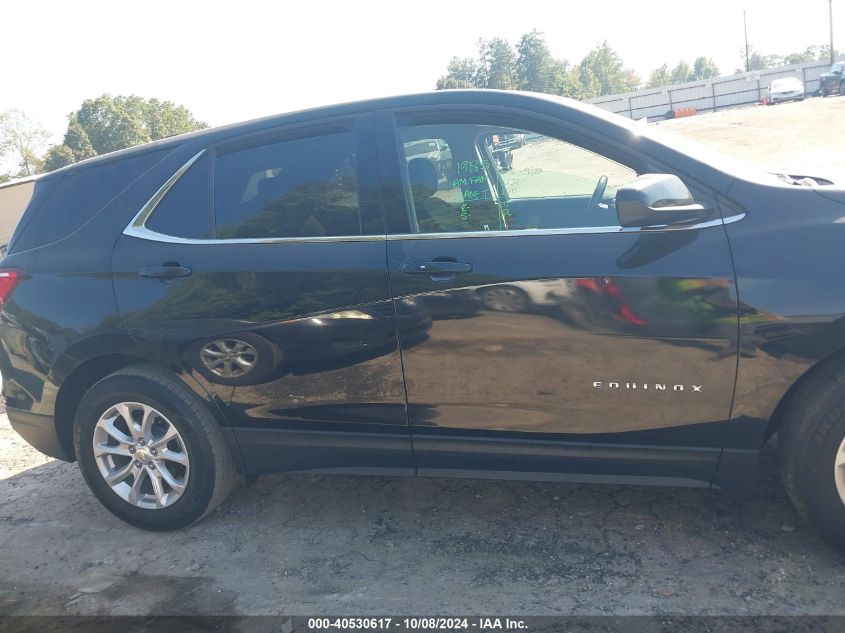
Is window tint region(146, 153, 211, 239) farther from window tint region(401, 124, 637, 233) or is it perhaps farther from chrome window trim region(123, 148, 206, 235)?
window tint region(401, 124, 637, 233)

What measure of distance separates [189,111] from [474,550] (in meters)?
99.2

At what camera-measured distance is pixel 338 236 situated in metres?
3.25

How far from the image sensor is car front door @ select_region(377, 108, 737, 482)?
110 inches

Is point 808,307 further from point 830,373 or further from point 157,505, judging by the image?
point 157,505

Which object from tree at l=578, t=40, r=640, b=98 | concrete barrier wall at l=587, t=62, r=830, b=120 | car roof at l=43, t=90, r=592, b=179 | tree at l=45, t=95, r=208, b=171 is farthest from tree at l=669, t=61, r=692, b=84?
car roof at l=43, t=90, r=592, b=179

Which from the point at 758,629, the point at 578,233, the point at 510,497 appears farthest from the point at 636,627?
the point at 578,233

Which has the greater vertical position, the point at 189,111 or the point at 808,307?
the point at 189,111

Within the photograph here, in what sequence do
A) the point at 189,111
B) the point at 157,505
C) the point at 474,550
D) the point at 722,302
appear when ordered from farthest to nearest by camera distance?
the point at 189,111
the point at 157,505
the point at 474,550
the point at 722,302

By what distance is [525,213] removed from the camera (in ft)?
10.1

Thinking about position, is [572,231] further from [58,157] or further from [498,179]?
[58,157]

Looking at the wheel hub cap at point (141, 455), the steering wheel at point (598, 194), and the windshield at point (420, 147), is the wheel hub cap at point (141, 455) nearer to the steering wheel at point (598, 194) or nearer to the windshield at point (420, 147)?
the windshield at point (420, 147)

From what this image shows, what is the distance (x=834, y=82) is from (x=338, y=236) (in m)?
49.3

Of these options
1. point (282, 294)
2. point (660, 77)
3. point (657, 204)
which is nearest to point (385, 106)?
point (282, 294)

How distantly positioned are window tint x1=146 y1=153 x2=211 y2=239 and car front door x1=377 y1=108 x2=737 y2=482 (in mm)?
913
